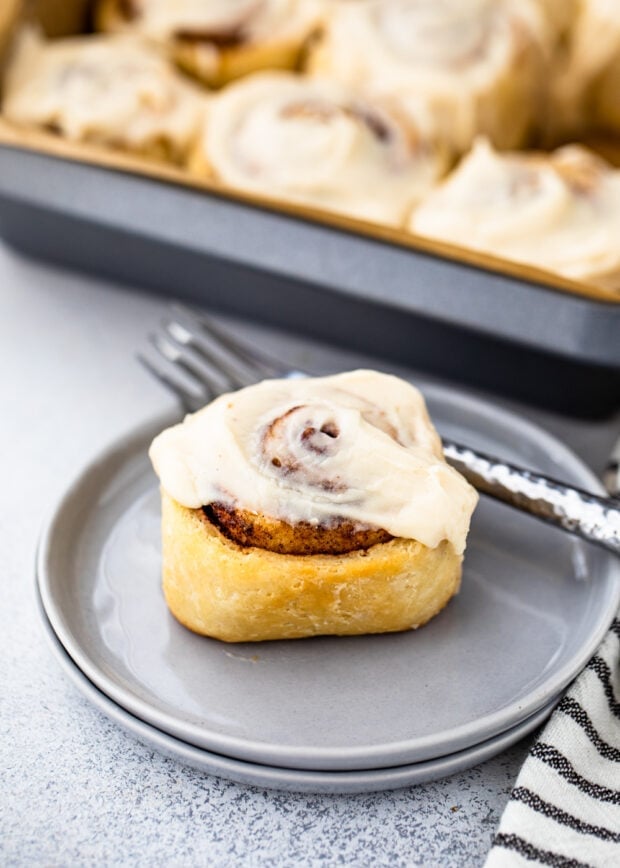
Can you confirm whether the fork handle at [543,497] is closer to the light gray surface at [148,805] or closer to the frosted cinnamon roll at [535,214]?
the light gray surface at [148,805]

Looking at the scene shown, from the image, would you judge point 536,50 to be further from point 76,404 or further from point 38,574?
point 38,574

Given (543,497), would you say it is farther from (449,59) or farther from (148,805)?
(449,59)

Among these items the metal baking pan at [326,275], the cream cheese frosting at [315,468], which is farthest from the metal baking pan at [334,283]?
the cream cheese frosting at [315,468]

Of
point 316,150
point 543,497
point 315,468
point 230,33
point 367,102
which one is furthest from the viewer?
point 230,33

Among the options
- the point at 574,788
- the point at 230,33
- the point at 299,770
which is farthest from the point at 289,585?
the point at 230,33

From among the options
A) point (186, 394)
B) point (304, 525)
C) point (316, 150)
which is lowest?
point (186, 394)

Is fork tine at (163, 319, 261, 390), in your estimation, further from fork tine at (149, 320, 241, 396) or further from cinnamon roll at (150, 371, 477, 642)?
cinnamon roll at (150, 371, 477, 642)

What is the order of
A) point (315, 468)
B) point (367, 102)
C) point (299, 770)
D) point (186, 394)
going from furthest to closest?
point (367, 102), point (186, 394), point (315, 468), point (299, 770)
